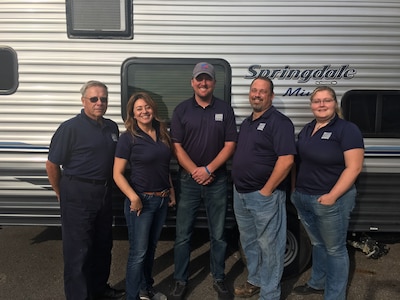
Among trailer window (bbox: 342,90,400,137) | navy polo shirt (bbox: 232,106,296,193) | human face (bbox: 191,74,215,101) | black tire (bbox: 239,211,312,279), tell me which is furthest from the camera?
black tire (bbox: 239,211,312,279)

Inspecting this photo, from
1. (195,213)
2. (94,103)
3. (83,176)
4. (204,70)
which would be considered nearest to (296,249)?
(195,213)

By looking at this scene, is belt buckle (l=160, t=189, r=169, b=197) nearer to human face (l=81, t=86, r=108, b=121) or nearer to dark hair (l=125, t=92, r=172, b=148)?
dark hair (l=125, t=92, r=172, b=148)

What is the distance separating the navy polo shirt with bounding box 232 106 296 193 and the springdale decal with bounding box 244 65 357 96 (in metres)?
0.56

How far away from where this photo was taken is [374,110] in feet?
11.1

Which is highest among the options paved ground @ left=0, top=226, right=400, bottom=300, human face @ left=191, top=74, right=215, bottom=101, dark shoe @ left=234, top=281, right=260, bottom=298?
human face @ left=191, top=74, right=215, bottom=101

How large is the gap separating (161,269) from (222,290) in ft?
2.60

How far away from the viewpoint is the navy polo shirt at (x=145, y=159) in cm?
279

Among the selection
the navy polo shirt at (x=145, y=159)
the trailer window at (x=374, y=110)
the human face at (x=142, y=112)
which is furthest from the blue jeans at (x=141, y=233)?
the trailer window at (x=374, y=110)

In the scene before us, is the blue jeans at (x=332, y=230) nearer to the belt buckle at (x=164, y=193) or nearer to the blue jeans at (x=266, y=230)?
the blue jeans at (x=266, y=230)

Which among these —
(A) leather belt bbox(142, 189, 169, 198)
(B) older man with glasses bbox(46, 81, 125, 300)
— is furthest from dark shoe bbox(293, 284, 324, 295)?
(B) older man with glasses bbox(46, 81, 125, 300)

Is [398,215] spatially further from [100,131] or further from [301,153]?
[100,131]

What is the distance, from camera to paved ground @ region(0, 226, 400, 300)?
11.3ft

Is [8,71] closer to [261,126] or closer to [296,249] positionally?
[261,126]

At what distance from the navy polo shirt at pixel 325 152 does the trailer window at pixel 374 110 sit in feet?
2.40
